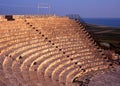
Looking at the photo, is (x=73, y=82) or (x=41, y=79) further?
(x=73, y=82)

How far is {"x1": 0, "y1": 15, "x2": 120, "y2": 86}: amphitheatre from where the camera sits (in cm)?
1444

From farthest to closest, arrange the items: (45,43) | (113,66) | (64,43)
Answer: (113,66), (64,43), (45,43)

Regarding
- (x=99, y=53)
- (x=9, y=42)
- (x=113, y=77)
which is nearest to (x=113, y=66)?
(x=99, y=53)

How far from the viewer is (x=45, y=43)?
20016 millimetres

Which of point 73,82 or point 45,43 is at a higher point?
point 45,43

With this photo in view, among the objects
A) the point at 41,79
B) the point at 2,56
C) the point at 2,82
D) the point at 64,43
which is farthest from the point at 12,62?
the point at 64,43

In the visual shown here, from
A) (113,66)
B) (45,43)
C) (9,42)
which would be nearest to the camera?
(9,42)

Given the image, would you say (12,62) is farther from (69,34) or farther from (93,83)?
(69,34)

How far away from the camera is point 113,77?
2020 centimetres

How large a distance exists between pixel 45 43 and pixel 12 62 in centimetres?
550

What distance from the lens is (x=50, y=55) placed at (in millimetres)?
18891

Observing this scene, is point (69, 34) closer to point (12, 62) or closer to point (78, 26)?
point (78, 26)

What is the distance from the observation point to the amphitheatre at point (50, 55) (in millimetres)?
14444

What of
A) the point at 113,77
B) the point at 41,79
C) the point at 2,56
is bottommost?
the point at 113,77
